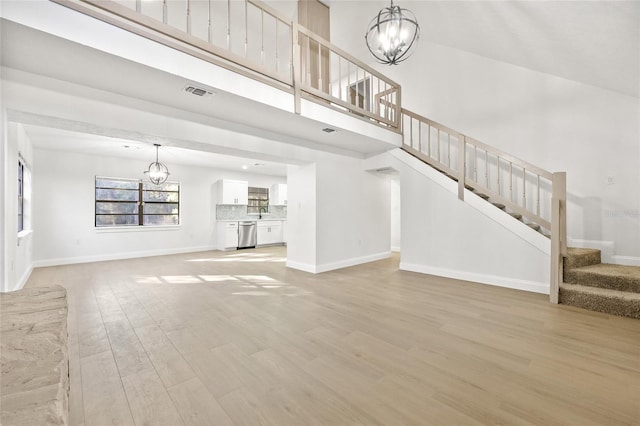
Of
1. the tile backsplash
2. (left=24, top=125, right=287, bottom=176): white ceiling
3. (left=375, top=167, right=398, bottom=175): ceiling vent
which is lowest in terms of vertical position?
the tile backsplash

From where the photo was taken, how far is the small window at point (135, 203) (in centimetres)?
673

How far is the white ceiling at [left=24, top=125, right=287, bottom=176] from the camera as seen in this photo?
4.73 metres

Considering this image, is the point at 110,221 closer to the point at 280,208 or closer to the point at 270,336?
the point at 280,208

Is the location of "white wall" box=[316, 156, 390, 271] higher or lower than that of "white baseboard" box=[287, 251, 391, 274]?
higher

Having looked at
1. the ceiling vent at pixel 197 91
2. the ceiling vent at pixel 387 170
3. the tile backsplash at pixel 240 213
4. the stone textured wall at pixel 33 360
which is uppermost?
the ceiling vent at pixel 197 91

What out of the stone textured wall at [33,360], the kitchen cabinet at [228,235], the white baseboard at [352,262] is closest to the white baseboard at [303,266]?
the white baseboard at [352,262]

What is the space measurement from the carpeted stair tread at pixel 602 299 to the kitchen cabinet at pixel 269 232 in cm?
779

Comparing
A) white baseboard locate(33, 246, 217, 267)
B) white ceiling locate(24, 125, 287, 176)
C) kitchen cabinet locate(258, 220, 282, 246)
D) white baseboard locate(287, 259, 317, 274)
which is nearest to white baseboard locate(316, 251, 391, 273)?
white baseboard locate(287, 259, 317, 274)

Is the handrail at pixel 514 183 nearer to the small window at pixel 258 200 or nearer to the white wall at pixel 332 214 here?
the white wall at pixel 332 214

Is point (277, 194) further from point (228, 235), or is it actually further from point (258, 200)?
point (228, 235)

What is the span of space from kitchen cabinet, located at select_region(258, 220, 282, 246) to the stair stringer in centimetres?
493

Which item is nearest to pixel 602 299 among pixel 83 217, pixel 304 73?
pixel 304 73

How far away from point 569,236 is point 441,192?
6.96 ft

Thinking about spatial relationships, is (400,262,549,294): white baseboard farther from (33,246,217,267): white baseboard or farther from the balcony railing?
(33,246,217,267): white baseboard
